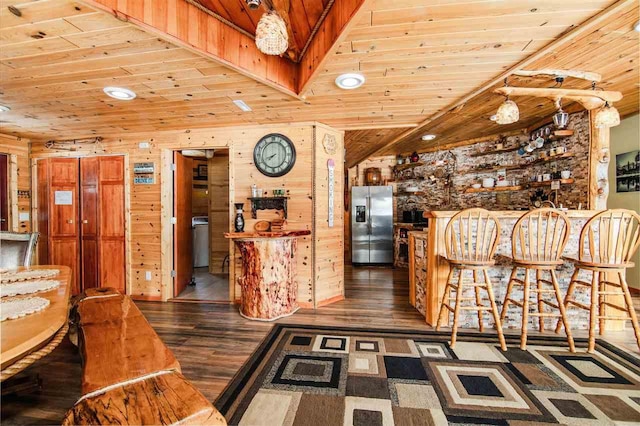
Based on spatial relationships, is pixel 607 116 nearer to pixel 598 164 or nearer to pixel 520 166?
pixel 598 164

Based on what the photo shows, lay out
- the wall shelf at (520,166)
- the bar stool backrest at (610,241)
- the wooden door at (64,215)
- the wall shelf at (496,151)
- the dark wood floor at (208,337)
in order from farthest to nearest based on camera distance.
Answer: the wall shelf at (496,151) → the wooden door at (64,215) → the wall shelf at (520,166) → the bar stool backrest at (610,241) → the dark wood floor at (208,337)

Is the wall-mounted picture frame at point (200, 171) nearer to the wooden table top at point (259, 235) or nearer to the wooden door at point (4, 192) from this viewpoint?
Result: the wooden door at point (4, 192)

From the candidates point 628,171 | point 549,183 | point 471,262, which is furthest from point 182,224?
point 628,171

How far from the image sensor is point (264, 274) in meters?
3.19

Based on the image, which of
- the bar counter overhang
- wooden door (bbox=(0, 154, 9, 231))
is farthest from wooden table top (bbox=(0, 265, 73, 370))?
wooden door (bbox=(0, 154, 9, 231))

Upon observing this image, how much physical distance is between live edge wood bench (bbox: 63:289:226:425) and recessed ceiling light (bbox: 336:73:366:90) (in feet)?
7.59

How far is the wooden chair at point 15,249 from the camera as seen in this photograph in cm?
233

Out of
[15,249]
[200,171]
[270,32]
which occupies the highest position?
[270,32]

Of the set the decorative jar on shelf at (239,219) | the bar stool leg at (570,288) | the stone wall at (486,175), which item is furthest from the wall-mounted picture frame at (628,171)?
the decorative jar on shelf at (239,219)

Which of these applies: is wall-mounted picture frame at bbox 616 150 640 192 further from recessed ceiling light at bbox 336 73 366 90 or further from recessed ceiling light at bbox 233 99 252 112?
recessed ceiling light at bbox 233 99 252 112

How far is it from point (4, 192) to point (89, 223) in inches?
51.4

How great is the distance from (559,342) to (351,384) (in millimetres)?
2073

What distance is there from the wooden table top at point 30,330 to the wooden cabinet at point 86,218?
3179 millimetres

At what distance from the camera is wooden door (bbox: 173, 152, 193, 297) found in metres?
4.16
